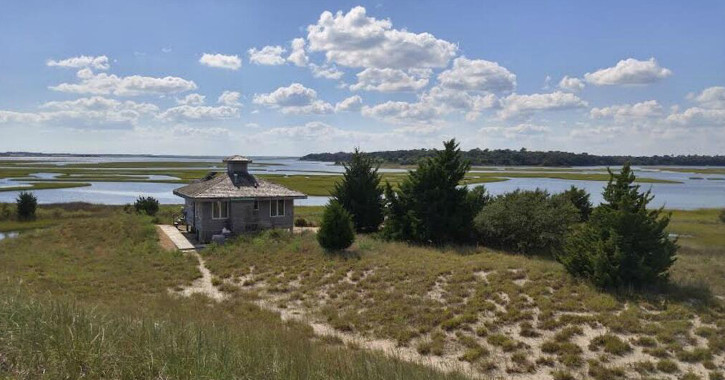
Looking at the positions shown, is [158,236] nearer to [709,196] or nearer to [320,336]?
[320,336]

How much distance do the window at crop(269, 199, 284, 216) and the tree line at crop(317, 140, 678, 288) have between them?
3.60 meters

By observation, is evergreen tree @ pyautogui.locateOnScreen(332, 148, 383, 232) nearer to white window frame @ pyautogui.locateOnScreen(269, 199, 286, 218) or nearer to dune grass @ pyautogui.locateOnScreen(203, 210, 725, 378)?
white window frame @ pyautogui.locateOnScreen(269, 199, 286, 218)

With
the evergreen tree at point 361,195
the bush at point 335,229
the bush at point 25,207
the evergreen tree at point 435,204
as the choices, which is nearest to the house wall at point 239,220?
the evergreen tree at point 361,195

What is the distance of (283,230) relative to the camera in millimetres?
26375

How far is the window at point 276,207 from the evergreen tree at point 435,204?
6.54 m

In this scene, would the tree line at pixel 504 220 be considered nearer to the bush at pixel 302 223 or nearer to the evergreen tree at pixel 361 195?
the evergreen tree at pixel 361 195

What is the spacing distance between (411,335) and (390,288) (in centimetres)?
405

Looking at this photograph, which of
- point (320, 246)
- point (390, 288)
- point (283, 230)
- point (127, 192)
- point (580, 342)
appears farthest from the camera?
point (127, 192)

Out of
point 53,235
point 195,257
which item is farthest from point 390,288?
point 53,235

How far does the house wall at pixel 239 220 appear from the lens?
26.5m

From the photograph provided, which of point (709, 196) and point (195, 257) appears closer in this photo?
point (195, 257)

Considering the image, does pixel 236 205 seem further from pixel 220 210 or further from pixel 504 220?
pixel 504 220

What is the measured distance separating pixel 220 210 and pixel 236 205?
90 centimetres

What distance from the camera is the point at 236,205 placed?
27.1 meters
